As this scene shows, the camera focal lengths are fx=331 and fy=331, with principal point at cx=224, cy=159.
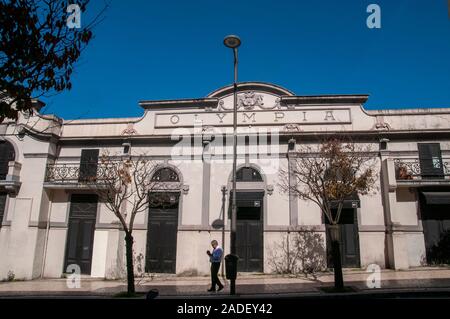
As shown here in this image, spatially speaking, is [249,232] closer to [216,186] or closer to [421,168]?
[216,186]

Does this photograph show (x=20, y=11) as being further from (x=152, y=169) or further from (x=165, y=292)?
(x=152, y=169)

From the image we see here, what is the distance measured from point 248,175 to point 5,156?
12.4 metres

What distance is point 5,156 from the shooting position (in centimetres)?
1695

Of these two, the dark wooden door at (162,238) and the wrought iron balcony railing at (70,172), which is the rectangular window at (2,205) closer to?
the wrought iron balcony railing at (70,172)

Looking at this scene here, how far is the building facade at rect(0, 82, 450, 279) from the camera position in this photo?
15.0m

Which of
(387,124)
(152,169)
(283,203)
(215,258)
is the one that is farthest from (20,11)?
(387,124)

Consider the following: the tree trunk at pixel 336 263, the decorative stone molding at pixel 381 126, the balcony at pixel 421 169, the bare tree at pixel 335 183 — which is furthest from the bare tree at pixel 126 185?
the balcony at pixel 421 169

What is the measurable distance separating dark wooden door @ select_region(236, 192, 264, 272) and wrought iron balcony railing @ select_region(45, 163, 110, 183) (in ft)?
24.2

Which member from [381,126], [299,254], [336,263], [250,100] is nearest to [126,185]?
[250,100]

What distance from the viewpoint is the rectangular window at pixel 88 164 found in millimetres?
16797

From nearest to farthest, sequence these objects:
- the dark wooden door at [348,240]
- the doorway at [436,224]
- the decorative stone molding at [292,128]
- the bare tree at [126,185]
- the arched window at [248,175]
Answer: the bare tree at [126,185]
the doorway at [436,224]
the dark wooden door at [348,240]
the arched window at [248,175]
the decorative stone molding at [292,128]

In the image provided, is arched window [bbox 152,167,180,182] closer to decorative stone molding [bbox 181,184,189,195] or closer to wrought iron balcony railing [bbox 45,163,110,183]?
decorative stone molding [bbox 181,184,189,195]

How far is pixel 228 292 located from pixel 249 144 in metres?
7.41

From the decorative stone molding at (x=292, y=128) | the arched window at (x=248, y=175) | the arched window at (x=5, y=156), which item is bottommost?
the arched window at (x=248, y=175)
